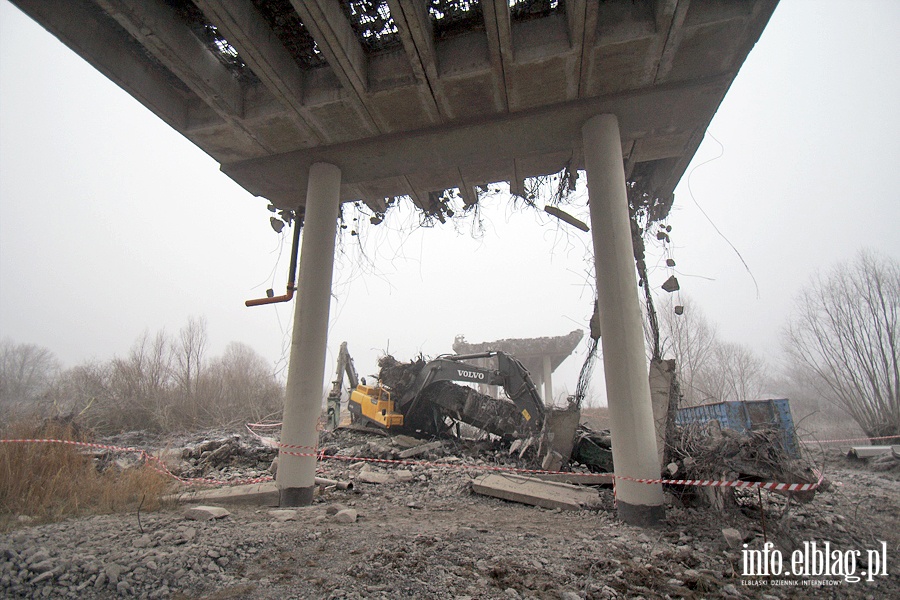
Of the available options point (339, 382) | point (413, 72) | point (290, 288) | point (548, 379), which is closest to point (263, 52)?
point (413, 72)

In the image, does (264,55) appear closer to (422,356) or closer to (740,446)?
(740,446)

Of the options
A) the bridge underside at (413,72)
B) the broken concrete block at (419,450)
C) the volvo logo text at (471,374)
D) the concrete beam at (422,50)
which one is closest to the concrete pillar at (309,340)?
the bridge underside at (413,72)

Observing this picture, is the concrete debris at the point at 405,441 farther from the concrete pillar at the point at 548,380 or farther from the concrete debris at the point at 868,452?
the concrete pillar at the point at 548,380

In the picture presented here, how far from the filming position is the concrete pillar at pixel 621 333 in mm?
4270

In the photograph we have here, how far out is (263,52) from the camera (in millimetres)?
4469

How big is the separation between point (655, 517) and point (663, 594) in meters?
1.69

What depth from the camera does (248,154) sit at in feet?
20.0

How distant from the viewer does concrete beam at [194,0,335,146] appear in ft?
13.2

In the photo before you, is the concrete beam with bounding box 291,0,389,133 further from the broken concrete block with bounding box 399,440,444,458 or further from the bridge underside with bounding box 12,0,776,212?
the broken concrete block with bounding box 399,440,444,458

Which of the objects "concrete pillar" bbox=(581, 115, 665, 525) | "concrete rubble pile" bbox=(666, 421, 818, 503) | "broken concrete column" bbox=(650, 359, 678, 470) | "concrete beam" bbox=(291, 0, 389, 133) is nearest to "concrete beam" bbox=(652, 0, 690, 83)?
"concrete pillar" bbox=(581, 115, 665, 525)

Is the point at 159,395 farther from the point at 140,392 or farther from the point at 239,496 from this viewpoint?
the point at 239,496

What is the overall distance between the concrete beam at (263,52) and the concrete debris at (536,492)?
5103 mm

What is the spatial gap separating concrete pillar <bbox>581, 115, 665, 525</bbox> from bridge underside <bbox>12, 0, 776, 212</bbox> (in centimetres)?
70

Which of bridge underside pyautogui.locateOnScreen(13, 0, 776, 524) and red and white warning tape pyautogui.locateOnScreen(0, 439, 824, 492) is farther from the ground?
bridge underside pyautogui.locateOnScreen(13, 0, 776, 524)
